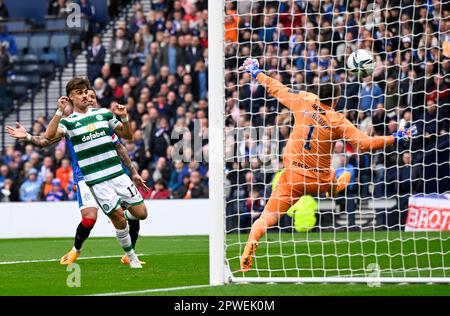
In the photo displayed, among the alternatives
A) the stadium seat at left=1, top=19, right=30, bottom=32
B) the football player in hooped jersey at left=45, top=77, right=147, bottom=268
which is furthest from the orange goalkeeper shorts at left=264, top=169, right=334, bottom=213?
the stadium seat at left=1, top=19, right=30, bottom=32

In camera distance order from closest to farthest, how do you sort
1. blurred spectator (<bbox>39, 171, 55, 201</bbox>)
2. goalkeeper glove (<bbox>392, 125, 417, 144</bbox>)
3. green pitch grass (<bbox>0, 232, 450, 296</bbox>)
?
green pitch grass (<bbox>0, 232, 450, 296</bbox>), goalkeeper glove (<bbox>392, 125, 417, 144</bbox>), blurred spectator (<bbox>39, 171, 55, 201</bbox>)

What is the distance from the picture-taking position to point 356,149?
1852 cm

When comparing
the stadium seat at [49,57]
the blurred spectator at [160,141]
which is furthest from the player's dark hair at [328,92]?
the stadium seat at [49,57]

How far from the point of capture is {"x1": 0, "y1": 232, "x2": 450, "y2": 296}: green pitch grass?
9500 mm

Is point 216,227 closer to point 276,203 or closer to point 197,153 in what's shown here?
point 276,203

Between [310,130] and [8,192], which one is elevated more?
[310,130]

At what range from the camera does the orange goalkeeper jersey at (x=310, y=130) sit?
38.9 feet

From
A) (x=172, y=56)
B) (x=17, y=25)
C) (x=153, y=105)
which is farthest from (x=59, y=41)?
(x=153, y=105)

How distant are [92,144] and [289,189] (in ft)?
7.78

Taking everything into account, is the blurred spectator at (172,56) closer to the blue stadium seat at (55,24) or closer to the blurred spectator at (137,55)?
the blurred spectator at (137,55)

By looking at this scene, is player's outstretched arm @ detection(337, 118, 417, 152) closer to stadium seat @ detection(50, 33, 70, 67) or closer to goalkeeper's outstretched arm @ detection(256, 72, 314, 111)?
goalkeeper's outstretched arm @ detection(256, 72, 314, 111)

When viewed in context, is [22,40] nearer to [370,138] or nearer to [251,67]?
[251,67]

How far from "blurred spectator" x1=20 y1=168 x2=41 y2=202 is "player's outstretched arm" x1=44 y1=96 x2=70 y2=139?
1155 centimetres

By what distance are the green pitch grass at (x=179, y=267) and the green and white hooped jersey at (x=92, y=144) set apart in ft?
3.77
